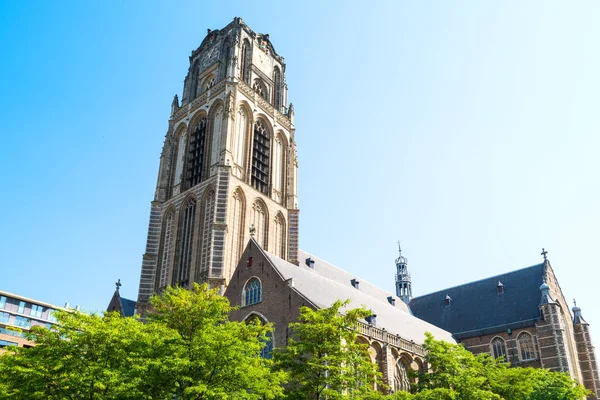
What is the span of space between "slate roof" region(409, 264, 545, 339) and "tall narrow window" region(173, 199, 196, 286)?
2445 centimetres

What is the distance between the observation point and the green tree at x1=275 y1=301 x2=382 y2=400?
2298 cm

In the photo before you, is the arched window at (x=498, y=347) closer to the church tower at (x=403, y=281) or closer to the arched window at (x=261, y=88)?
the church tower at (x=403, y=281)

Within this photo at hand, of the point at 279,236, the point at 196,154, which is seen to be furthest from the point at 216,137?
the point at 279,236

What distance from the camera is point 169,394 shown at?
801 inches

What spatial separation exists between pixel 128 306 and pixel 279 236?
14981 mm

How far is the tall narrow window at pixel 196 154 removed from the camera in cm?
4872

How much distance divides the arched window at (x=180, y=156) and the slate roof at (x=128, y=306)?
11.5 m

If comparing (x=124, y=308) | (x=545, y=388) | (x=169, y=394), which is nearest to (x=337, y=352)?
(x=169, y=394)

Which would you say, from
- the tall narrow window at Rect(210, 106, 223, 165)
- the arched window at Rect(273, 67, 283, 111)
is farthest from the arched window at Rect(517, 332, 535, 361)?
the arched window at Rect(273, 67, 283, 111)

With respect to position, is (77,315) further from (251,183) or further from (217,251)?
(251,183)

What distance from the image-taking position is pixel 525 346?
4466cm

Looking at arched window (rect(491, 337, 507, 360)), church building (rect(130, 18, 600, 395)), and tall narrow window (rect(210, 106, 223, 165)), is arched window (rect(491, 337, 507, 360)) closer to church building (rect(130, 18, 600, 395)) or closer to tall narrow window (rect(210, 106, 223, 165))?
church building (rect(130, 18, 600, 395))

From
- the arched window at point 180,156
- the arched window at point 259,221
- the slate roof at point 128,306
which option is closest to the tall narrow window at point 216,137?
the arched window at point 180,156

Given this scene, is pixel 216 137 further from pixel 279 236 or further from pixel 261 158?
pixel 279 236
